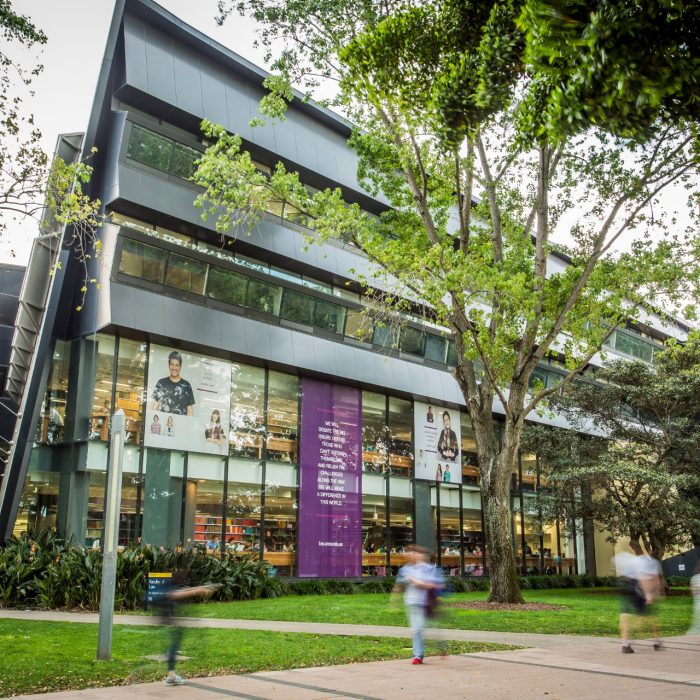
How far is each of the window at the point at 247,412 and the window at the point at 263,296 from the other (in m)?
1.94

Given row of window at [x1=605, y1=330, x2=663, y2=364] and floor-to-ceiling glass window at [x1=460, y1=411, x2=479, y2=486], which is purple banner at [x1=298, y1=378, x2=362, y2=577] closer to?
floor-to-ceiling glass window at [x1=460, y1=411, x2=479, y2=486]

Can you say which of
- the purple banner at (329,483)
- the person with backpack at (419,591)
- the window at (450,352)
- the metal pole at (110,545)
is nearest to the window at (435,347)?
the window at (450,352)

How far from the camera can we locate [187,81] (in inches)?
922

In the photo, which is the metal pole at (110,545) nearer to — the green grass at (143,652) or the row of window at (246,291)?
the green grass at (143,652)

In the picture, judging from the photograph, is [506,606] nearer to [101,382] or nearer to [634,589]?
[634,589]

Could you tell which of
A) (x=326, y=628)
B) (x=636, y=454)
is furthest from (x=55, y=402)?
(x=636, y=454)

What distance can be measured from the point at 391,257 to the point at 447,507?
14.9 meters

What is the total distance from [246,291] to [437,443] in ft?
34.4

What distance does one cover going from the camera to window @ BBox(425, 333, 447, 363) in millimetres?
29906

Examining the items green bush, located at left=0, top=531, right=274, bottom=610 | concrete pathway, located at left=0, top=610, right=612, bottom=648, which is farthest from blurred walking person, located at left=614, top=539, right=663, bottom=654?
green bush, located at left=0, top=531, right=274, bottom=610

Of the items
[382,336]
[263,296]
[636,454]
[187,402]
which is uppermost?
[263,296]

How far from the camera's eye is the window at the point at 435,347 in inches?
1177

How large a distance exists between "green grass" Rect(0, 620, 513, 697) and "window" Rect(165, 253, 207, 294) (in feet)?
36.7

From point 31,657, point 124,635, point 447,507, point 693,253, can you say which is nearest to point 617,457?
point 447,507
